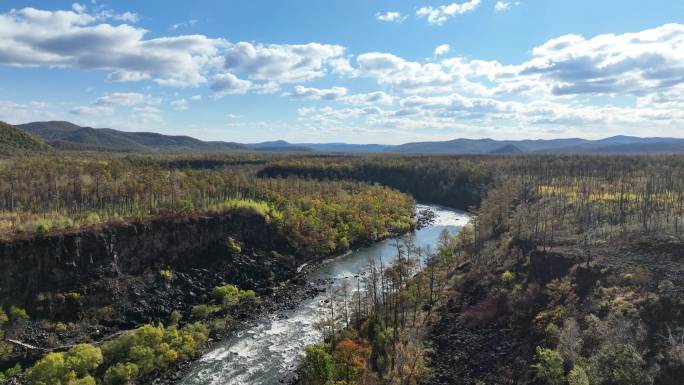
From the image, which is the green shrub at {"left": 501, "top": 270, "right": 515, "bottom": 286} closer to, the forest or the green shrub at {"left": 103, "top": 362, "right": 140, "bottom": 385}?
the forest

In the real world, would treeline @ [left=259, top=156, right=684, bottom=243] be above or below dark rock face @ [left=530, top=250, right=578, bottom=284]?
above

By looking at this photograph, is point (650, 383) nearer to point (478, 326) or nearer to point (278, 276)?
point (478, 326)

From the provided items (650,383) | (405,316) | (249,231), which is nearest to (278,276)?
(249,231)

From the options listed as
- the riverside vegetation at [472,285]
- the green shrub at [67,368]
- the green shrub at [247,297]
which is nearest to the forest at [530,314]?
the riverside vegetation at [472,285]

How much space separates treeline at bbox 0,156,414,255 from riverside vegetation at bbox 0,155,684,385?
0.42 metres

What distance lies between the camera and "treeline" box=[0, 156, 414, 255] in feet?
258

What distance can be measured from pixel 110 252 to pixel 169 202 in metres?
20.9

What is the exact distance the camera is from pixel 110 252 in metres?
70.7

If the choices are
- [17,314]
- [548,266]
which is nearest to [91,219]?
[17,314]

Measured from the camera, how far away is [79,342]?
56344 millimetres

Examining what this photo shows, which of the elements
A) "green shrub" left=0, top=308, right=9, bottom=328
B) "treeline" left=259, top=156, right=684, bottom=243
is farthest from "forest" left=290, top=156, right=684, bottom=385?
"green shrub" left=0, top=308, right=9, bottom=328

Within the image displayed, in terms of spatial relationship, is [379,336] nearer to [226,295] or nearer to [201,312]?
[201,312]

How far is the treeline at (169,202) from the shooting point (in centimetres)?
7875

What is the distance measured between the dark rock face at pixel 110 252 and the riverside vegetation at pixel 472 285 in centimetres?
260
